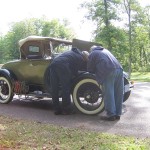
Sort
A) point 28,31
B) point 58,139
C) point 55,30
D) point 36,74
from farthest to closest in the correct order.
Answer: point 55,30 < point 28,31 < point 36,74 < point 58,139

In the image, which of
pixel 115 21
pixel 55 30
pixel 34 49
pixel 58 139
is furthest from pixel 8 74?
pixel 55 30

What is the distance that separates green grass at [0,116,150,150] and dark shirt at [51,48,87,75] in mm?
1844

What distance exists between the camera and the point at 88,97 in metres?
7.40

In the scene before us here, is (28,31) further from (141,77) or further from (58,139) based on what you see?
(58,139)

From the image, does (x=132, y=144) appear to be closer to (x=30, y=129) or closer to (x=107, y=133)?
(x=107, y=133)

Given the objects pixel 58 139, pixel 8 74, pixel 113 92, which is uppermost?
pixel 8 74

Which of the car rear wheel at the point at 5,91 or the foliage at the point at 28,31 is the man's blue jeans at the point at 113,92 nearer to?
the car rear wheel at the point at 5,91

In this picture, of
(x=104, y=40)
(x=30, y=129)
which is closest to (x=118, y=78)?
(x=30, y=129)

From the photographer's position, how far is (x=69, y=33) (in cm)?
9394

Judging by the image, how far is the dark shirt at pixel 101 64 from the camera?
22.6 feet

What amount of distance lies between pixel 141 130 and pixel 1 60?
8966 cm

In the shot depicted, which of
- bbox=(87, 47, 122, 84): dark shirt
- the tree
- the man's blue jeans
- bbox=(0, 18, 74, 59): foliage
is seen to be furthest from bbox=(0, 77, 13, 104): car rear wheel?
the tree

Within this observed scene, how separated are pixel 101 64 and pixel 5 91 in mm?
3125

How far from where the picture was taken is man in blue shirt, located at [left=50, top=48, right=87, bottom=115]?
24.4ft
